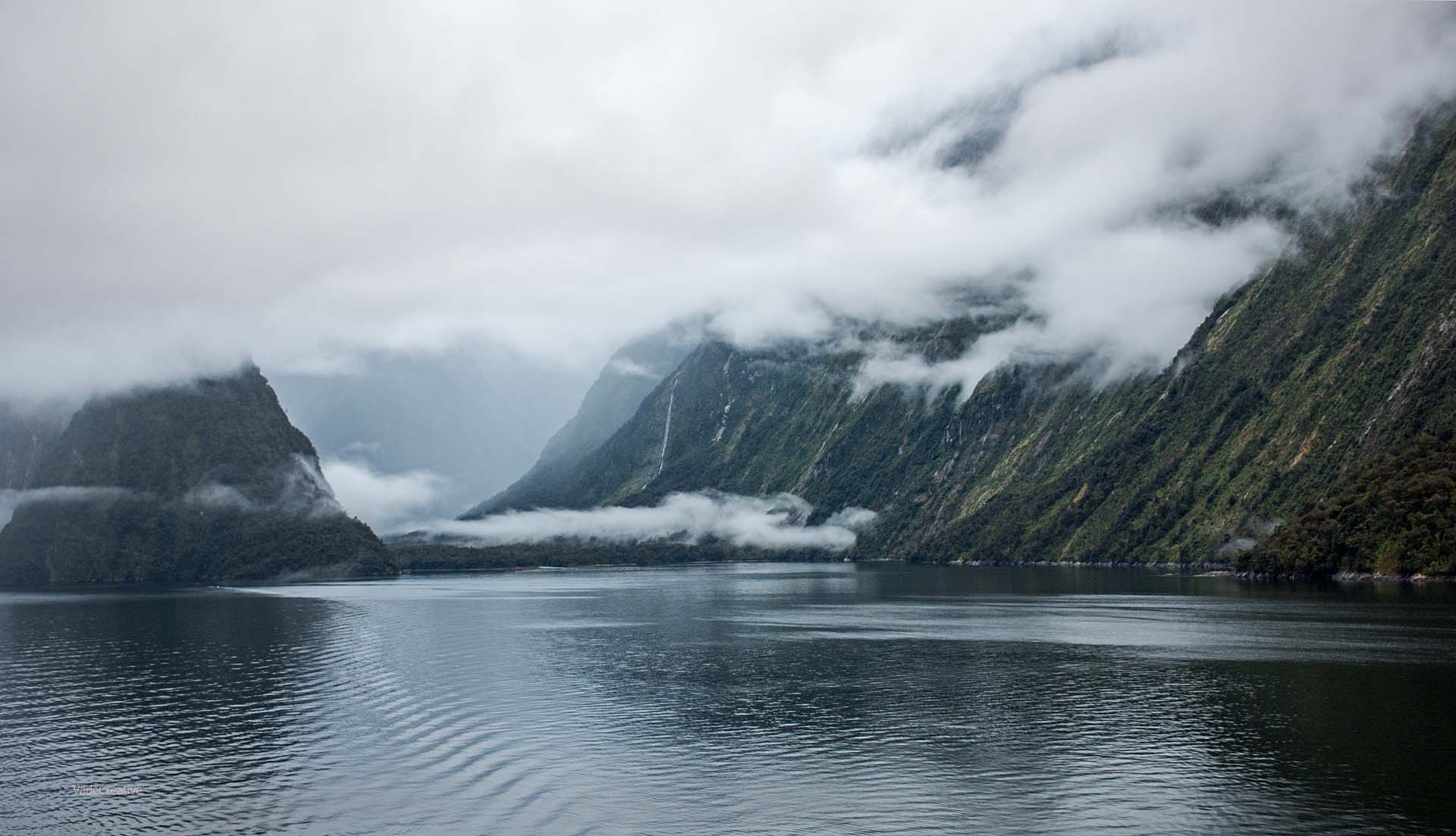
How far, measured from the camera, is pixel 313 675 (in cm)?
11512

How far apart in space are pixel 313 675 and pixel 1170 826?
8705 centimetres

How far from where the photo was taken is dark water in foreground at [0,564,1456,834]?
60.3 metres

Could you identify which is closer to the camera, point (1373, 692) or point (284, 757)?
point (284, 757)

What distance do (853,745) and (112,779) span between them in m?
46.5

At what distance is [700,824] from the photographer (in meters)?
58.5

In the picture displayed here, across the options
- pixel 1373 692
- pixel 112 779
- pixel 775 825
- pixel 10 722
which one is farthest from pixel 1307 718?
pixel 10 722

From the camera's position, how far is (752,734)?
266 ft

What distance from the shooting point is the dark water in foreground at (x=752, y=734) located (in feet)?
198

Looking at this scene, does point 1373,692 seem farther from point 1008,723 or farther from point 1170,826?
point 1170,826

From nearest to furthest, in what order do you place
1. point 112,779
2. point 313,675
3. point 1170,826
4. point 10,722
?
point 1170,826, point 112,779, point 10,722, point 313,675

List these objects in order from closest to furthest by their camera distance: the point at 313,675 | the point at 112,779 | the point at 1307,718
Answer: the point at 112,779, the point at 1307,718, the point at 313,675

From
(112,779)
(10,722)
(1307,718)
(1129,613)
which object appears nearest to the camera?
(112,779)

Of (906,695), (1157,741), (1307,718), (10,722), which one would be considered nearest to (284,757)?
(10,722)

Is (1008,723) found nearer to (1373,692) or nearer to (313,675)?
(1373,692)
